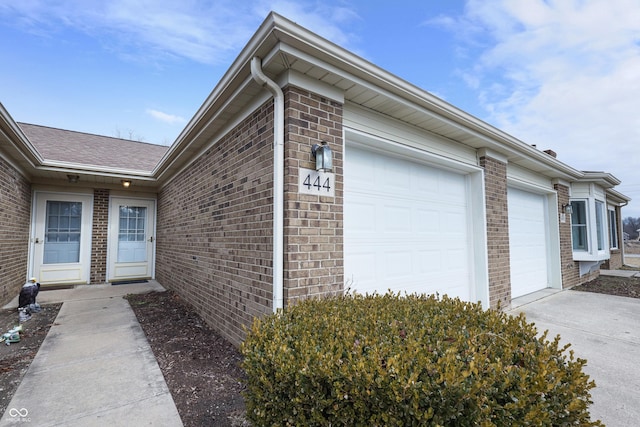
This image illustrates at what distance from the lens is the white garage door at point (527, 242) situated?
6.44m

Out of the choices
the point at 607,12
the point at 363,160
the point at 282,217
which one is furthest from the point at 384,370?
the point at 607,12

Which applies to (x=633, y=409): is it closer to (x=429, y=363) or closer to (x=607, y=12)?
(x=429, y=363)

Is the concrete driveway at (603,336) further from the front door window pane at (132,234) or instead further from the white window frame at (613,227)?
the front door window pane at (132,234)

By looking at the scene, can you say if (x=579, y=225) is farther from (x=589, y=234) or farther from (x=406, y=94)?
(x=406, y=94)

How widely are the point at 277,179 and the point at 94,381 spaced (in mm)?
2554

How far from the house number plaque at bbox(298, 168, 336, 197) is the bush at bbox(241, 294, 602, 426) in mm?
1422

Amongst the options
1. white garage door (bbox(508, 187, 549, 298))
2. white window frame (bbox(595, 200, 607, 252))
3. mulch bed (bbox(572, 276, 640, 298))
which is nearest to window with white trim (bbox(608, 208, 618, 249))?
white window frame (bbox(595, 200, 607, 252))

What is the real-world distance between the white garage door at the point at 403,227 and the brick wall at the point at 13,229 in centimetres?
625

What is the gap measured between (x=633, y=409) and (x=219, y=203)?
4.89m

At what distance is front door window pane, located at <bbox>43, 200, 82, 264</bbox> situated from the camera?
7480 millimetres

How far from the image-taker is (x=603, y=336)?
163 inches

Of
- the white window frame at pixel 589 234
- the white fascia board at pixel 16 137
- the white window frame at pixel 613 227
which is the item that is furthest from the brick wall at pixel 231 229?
the white window frame at pixel 613 227

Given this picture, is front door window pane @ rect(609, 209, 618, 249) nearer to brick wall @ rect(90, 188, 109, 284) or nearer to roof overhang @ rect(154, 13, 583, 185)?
roof overhang @ rect(154, 13, 583, 185)

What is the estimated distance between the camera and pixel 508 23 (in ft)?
17.1
